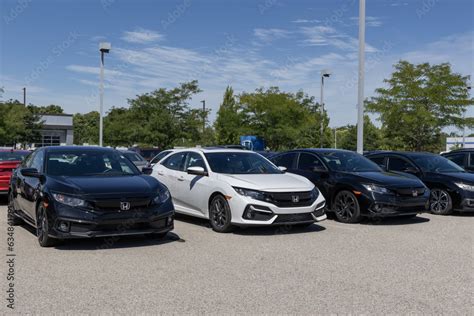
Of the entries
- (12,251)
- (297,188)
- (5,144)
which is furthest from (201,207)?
(5,144)

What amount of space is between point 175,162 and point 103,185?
11.3 feet

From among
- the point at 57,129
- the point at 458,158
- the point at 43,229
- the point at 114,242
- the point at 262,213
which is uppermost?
the point at 57,129

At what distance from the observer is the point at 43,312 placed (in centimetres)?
465

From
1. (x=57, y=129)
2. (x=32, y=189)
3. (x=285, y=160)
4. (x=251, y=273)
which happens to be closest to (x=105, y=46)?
(x=285, y=160)

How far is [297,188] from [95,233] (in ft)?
11.5

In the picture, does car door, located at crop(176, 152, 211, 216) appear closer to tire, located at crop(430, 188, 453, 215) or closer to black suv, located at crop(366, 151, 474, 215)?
black suv, located at crop(366, 151, 474, 215)

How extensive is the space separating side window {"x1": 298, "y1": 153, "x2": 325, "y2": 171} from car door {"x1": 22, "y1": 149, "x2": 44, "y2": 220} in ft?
18.5

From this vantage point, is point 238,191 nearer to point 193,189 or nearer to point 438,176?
point 193,189

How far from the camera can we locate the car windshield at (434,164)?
41.9 ft

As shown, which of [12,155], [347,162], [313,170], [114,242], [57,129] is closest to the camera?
[114,242]

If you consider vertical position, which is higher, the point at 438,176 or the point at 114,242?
the point at 438,176

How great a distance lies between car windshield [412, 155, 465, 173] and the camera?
12758 millimetres

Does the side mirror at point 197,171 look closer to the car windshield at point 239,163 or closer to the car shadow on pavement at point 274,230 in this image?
the car windshield at point 239,163

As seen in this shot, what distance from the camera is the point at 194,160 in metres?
10.2
